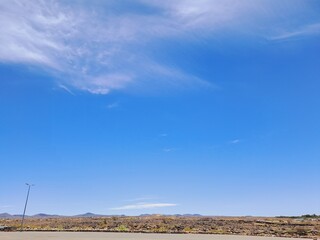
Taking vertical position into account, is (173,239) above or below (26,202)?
below

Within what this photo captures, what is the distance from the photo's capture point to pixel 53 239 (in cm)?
3334

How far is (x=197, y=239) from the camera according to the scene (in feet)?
114

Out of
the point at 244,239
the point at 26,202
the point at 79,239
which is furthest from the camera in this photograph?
the point at 26,202

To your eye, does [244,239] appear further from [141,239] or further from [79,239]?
[79,239]

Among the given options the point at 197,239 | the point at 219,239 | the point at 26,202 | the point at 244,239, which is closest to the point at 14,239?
the point at 197,239

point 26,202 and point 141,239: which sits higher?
point 26,202

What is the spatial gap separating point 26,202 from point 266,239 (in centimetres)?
4986

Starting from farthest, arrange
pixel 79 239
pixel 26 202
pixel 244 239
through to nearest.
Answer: pixel 26 202 < pixel 244 239 < pixel 79 239

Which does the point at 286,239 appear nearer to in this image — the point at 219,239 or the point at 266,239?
the point at 266,239

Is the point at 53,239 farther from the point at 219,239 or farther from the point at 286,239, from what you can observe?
the point at 286,239

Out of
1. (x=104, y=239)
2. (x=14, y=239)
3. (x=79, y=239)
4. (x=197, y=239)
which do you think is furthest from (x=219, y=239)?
(x=14, y=239)

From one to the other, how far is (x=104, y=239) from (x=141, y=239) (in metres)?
3.25

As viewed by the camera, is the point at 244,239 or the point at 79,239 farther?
the point at 244,239

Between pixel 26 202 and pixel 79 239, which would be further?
pixel 26 202
